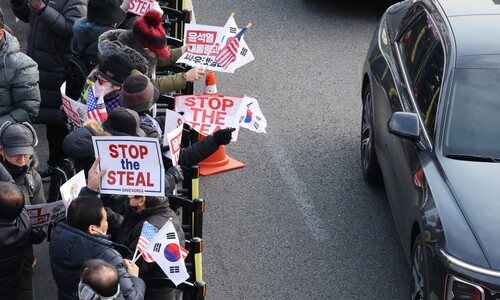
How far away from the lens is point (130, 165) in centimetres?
664

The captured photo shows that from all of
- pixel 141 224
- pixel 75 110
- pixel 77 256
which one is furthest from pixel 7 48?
pixel 77 256

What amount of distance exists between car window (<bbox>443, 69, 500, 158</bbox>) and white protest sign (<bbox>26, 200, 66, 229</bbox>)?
262 cm

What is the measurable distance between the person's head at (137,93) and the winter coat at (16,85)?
107cm

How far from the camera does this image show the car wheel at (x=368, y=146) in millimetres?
9145

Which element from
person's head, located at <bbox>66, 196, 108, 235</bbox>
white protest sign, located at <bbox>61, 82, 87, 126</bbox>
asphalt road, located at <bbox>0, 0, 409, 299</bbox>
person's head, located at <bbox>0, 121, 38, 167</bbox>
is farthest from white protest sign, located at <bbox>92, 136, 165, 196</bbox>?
asphalt road, located at <bbox>0, 0, 409, 299</bbox>

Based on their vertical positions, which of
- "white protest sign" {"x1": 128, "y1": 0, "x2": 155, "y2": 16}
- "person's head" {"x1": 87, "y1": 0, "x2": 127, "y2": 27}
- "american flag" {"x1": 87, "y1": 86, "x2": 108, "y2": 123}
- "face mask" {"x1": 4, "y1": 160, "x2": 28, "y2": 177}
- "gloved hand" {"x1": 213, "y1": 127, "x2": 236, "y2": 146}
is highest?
"person's head" {"x1": 87, "y1": 0, "x2": 127, "y2": 27}

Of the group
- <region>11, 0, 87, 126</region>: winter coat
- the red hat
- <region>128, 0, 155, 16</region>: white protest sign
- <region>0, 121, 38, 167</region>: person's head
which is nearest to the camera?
<region>0, 121, 38, 167</region>: person's head

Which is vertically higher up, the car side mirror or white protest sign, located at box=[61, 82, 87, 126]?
the car side mirror

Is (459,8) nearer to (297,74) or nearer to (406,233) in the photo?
(406,233)

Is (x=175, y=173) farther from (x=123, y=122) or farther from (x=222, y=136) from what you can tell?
(x=123, y=122)

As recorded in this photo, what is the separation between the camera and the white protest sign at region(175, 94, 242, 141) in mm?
8195

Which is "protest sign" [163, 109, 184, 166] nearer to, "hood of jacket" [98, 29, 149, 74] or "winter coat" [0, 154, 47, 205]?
"hood of jacket" [98, 29, 149, 74]

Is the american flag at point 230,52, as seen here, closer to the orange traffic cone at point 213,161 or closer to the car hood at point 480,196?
the orange traffic cone at point 213,161

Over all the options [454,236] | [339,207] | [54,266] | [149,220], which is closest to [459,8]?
[339,207]
